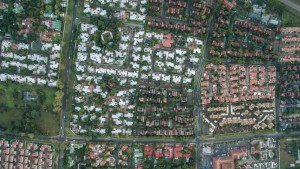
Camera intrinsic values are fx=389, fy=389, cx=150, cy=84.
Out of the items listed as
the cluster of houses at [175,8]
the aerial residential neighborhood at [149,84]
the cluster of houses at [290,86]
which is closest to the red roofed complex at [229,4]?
the aerial residential neighborhood at [149,84]

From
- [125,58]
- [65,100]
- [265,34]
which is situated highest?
[265,34]

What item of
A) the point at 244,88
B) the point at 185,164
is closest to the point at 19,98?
the point at 185,164

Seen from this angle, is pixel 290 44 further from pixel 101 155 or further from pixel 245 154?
pixel 101 155

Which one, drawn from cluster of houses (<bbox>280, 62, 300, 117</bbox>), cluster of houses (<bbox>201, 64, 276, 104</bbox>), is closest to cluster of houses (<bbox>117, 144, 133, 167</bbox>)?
cluster of houses (<bbox>201, 64, 276, 104</bbox>)

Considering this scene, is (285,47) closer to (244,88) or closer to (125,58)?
(244,88)

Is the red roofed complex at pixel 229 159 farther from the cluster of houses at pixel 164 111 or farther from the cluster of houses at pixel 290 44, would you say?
the cluster of houses at pixel 290 44

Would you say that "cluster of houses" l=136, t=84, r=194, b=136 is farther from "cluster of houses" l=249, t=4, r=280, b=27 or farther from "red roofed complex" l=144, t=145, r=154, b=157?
"cluster of houses" l=249, t=4, r=280, b=27

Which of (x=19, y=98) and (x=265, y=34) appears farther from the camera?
(x=265, y=34)
